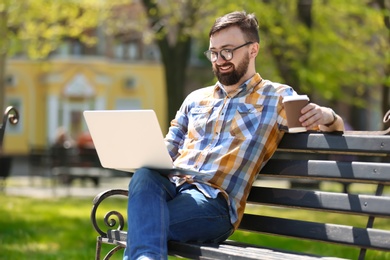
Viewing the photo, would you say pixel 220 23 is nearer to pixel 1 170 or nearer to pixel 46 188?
pixel 1 170

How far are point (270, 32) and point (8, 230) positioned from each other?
7.30 metres

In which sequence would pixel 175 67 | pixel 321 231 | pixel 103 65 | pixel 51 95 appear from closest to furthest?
1. pixel 321 231
2. pixel 175 67
3. pixel 51 95
4. pixel 103 65

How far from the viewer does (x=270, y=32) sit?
1647cm

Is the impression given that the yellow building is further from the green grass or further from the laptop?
the laptop

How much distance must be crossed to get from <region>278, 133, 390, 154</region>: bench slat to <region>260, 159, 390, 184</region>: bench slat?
7cm

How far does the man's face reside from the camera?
5094 millimetres

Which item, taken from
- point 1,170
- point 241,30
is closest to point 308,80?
point 1,170

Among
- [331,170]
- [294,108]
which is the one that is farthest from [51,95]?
[294,108]

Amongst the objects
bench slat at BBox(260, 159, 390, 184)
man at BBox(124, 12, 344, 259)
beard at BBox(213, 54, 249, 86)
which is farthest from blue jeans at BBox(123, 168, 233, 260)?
beard at BBox(213, 54, 249, 86)

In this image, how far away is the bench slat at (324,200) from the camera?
4633 mm

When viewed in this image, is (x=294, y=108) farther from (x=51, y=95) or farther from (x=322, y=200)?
(x=51, y=95)

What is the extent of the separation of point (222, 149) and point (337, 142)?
1.78 ft

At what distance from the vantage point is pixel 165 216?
4742 millimetres

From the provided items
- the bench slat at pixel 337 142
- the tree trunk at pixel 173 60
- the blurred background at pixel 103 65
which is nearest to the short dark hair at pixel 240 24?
the bench slat at pixel 337 142
